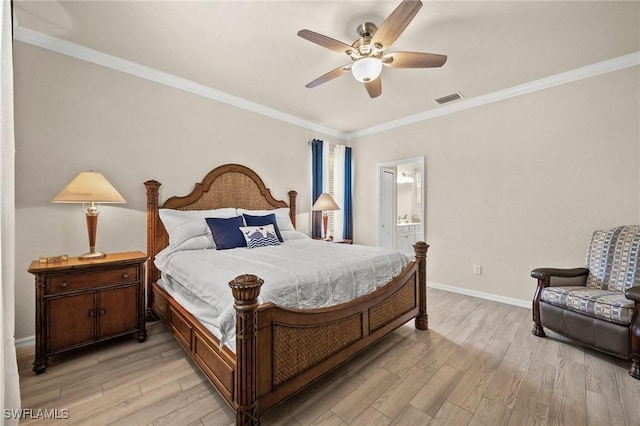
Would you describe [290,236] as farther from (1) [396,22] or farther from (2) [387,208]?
(1) [396,22]

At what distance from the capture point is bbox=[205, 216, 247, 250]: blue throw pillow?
2.83 m

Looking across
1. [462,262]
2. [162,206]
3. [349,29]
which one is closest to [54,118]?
[162,206]

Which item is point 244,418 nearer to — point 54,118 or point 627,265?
point 54,118

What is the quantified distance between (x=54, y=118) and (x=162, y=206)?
1.17 m

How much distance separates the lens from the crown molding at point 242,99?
7.96 ft

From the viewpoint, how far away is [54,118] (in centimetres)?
244

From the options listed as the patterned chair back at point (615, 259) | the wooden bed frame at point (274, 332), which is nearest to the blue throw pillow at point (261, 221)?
the wooden bed frame at point (274, 332)

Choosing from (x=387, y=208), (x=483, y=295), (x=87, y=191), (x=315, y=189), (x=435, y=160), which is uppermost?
(x=435, y=160)

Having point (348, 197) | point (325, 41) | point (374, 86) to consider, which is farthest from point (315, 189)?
point (325, 41)

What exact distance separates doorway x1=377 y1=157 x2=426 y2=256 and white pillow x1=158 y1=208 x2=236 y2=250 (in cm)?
307

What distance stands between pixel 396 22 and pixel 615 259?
2.87 meters

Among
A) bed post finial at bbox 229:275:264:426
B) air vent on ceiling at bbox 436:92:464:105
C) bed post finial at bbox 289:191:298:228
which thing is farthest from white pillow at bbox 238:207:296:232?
air vent on ceiling at bbox 436:92:464:105

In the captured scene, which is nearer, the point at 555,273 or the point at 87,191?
the point at 87,191

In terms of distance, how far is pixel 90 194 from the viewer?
220cm
